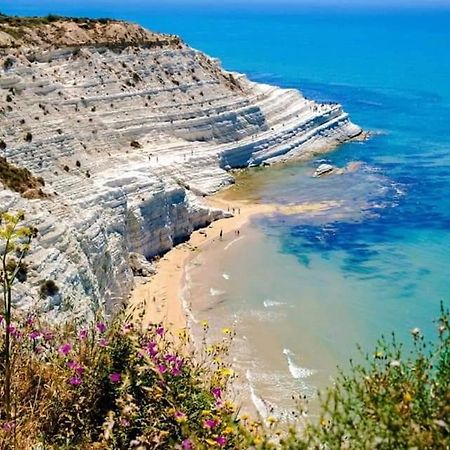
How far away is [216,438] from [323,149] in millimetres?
63608

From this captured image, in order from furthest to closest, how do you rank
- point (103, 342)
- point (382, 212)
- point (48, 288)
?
1. point (382, 212)
2. point (48, 288)
3. point (103, 342)

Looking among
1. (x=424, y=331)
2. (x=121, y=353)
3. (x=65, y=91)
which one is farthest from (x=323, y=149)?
(x=121, y=353)

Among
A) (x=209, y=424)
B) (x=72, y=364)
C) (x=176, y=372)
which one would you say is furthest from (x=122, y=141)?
(x=209, y=424)

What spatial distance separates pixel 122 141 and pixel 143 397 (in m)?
42.3

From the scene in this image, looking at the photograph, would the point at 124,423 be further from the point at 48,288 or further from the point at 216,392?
the point at 48,288

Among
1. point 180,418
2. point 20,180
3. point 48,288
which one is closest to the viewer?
point 180,418

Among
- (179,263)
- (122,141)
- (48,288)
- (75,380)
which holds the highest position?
(75,380)

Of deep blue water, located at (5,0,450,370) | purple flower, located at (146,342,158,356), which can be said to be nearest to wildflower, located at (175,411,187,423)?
purple flower, located at (146,342,158,356)

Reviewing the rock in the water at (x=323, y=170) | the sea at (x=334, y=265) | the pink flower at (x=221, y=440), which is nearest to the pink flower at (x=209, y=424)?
the pink flower at (x=221, y=440)

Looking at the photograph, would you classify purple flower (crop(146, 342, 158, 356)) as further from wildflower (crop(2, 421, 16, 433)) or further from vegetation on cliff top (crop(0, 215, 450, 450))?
wildflower (crop(2, 421, 16, 433))

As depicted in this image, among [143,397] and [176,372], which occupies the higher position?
[176,372]

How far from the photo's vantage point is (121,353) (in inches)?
415

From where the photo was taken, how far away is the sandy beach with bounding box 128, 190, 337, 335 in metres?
34.0

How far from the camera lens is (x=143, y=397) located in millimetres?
9969
